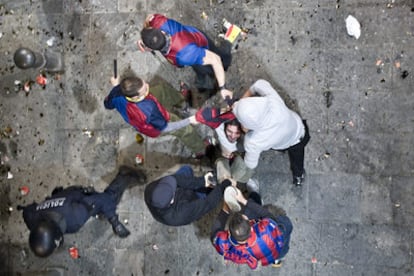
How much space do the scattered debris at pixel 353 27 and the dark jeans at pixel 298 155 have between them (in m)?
1.24

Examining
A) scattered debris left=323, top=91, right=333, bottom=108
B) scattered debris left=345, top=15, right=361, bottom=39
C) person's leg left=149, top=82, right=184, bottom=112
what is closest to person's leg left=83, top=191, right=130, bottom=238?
person's leg left=149, top=82, right=184, bottom=112

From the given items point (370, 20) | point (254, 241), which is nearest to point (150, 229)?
point (254, 241)

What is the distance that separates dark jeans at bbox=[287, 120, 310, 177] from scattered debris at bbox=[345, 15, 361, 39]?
1244 mm

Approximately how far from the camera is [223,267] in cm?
543

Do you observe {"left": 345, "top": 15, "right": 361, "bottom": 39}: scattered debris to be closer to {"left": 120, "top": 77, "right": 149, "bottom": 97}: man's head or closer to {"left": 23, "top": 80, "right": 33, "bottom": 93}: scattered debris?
{"left": 120, "top": 77, "right": 149, "bottom": 97}: man's head

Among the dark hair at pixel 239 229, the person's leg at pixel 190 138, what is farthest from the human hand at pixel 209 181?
the dark hair at pixel 239 229

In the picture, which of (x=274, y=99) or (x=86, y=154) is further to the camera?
(x=86, y=154)

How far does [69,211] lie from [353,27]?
12.5 ft

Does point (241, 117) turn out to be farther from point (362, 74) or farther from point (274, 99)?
point (362, 74)

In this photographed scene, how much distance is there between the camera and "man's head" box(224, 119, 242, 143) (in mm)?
4352

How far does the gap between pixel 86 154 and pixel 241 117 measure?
9.04ft

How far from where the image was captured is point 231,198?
16.1 feet

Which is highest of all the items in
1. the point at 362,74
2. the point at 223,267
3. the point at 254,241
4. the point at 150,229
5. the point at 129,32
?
the point at 129,32

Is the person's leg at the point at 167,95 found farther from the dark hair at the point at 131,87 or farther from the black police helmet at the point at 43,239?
the black police helmet at the point at 43,239
